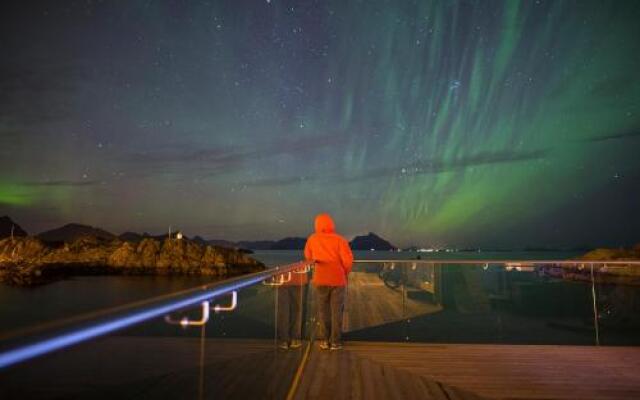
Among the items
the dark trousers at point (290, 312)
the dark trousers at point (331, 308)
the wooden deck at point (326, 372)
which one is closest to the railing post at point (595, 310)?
the wooden deck at point (326, 372)

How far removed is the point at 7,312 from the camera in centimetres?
5209

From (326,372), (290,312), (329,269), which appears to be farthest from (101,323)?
(329,269)

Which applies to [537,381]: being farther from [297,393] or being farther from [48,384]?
[48,384]

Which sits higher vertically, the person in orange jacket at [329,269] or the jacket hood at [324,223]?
the jacket hood at [324,223]

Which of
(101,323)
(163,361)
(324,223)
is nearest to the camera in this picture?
(101,323)

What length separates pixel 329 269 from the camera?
4.84 meters

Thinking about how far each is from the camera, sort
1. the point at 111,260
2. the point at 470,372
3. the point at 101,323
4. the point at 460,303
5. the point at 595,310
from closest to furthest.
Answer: the point at 101,323
the point at 470,372
the point at 595,310
the point at 460,303
the point at 111,260

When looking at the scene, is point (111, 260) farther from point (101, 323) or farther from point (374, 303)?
point (101, 323)

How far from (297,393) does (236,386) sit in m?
1.65

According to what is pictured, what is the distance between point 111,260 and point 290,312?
122140mm

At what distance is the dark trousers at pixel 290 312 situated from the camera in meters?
3.44

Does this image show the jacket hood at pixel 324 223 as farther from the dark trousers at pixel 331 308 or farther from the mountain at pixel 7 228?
the mountain at pixel 7 228

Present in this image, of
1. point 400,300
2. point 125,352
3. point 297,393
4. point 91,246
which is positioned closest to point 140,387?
point 125,352

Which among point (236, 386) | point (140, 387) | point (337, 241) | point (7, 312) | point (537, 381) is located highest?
point (337, 241)
